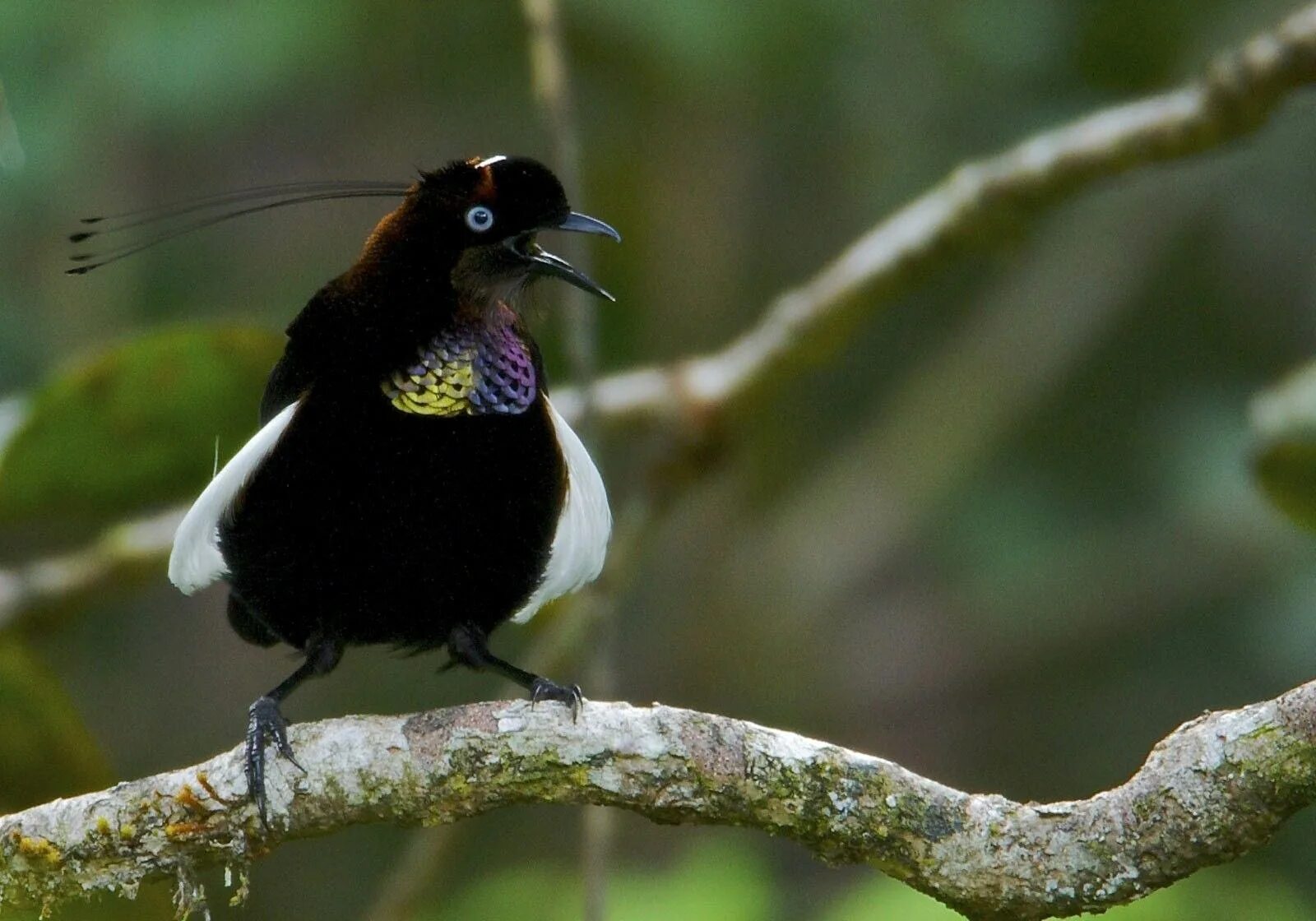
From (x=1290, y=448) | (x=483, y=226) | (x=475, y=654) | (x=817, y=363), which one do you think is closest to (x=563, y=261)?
(x=483, y=226)

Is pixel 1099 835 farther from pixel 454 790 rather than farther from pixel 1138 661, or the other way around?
pixel 1138 661

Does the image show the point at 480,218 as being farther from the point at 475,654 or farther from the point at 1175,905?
the point at 1175,905

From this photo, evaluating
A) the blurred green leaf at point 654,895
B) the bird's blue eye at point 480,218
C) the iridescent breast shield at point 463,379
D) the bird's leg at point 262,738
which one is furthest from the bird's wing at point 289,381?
the blurred green leaf at point 654,895

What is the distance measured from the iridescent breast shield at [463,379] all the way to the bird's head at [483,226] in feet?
0.41

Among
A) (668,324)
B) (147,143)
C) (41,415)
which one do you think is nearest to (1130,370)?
(668,324)

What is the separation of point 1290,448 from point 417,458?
1433 millimetres

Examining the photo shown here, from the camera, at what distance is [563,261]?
3.32m

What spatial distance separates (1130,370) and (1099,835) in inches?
187

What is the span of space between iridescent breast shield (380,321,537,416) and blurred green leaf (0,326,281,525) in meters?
0.84

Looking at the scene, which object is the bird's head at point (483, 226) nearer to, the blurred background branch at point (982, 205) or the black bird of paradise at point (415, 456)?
the black bird of paradise at point (415, 456)

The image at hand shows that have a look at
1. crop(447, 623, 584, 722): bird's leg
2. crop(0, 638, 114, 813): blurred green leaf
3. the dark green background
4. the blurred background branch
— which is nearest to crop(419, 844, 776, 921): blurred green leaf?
the dark green background

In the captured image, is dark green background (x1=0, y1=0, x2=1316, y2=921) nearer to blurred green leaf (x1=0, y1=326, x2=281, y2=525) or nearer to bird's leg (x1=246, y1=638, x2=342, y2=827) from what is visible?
blurred green leaf (x1=0, y1=326, x2=281, y2=525)

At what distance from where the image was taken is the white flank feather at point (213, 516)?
3.15 metres

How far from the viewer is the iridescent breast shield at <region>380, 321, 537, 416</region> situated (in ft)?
10.3
